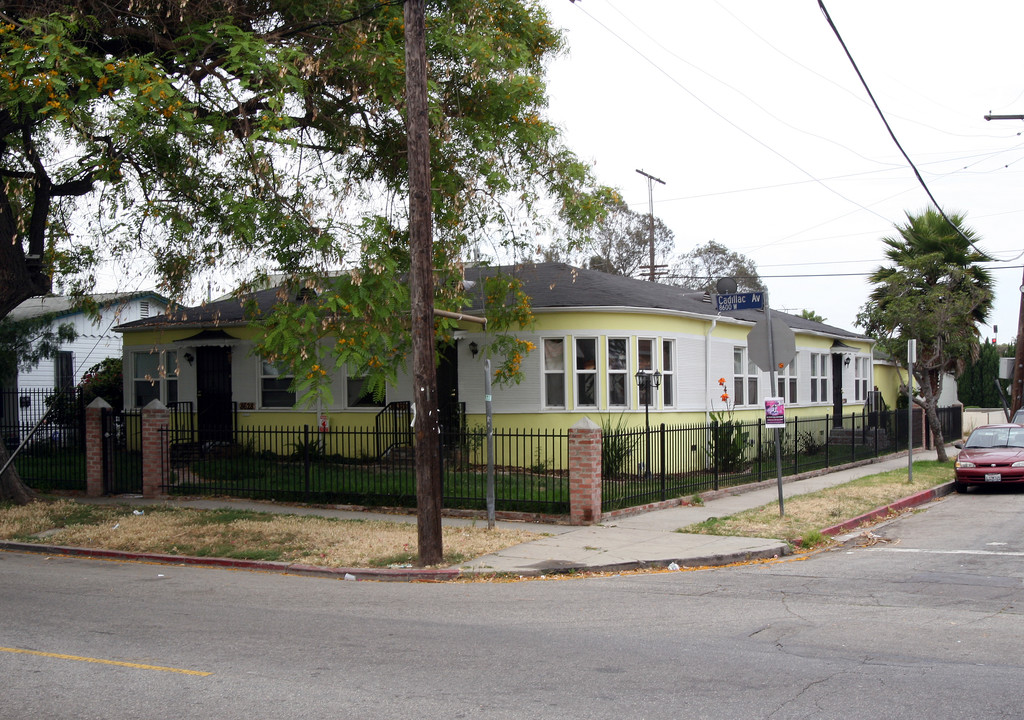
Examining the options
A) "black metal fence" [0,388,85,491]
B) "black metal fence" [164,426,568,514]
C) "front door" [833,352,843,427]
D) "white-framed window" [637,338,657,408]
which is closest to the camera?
"black metal fence" [164,426,568,514]

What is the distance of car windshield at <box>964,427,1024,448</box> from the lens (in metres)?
20.1

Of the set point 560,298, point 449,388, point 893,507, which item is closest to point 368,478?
point 449,388

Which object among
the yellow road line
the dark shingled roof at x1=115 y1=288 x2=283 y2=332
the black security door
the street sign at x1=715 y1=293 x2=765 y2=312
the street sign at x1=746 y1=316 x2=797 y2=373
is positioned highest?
the dark shingled roof at x1=115 y1=288 x2=283 y2=332

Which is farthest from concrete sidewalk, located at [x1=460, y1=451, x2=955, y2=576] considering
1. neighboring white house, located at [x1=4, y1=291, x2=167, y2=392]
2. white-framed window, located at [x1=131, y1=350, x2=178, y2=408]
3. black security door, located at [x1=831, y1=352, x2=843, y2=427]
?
neighboring white house, located at [x1=4, y1=291, x2=167, y2=392]

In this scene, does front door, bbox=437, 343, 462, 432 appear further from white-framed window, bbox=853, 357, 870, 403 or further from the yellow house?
white-framed window, bbox=853, 357, 870, 403

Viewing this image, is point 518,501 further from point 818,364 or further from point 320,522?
point 818,364

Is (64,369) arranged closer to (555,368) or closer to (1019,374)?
(555,368)

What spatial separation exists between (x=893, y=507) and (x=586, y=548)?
745cm

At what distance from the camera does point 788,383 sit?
2683 centimetres

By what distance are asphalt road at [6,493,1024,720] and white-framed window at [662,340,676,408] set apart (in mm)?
9674

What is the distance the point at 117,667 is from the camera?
21.8 ft

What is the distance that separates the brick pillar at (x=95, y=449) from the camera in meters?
17.9

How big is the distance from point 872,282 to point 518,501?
20.8m

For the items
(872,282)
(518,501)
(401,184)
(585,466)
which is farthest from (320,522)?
(872,282)
